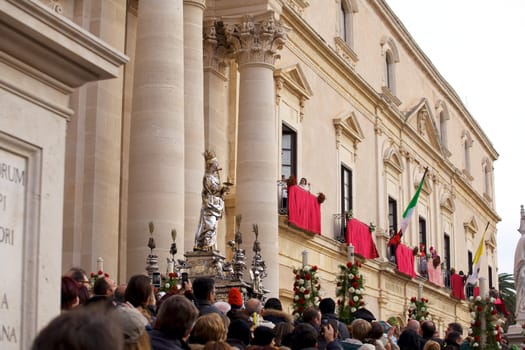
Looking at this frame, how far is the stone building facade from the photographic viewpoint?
16.6 metres

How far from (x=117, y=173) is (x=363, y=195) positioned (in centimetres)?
1431

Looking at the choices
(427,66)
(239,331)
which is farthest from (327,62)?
(239,331)

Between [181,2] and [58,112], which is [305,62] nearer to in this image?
[181,2]

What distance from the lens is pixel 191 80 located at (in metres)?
18.3

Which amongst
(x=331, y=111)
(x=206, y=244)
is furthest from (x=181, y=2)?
(x=331, y=111)

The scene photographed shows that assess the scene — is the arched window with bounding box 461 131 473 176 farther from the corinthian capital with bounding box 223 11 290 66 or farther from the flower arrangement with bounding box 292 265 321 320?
the flower arrangement with bounding box 292 265 321 320

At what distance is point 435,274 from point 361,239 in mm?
9326

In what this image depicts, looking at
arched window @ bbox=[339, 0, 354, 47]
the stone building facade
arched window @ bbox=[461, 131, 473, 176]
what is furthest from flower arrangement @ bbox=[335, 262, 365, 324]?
arched window @ bbox=[461, 131, 473, 176]

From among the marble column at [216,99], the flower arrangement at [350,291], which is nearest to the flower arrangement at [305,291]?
the flower arrangement at [350,291]

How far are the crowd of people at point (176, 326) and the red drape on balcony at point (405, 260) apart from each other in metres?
20.6

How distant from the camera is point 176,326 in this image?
17.6 feet

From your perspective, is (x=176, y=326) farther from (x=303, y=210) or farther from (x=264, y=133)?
(x=303, y=210)

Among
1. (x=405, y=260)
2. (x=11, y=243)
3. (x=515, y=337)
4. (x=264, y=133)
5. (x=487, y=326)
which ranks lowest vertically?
(x=515, y=337)

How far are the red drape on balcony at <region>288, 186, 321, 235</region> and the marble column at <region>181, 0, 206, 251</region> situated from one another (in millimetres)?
5768
